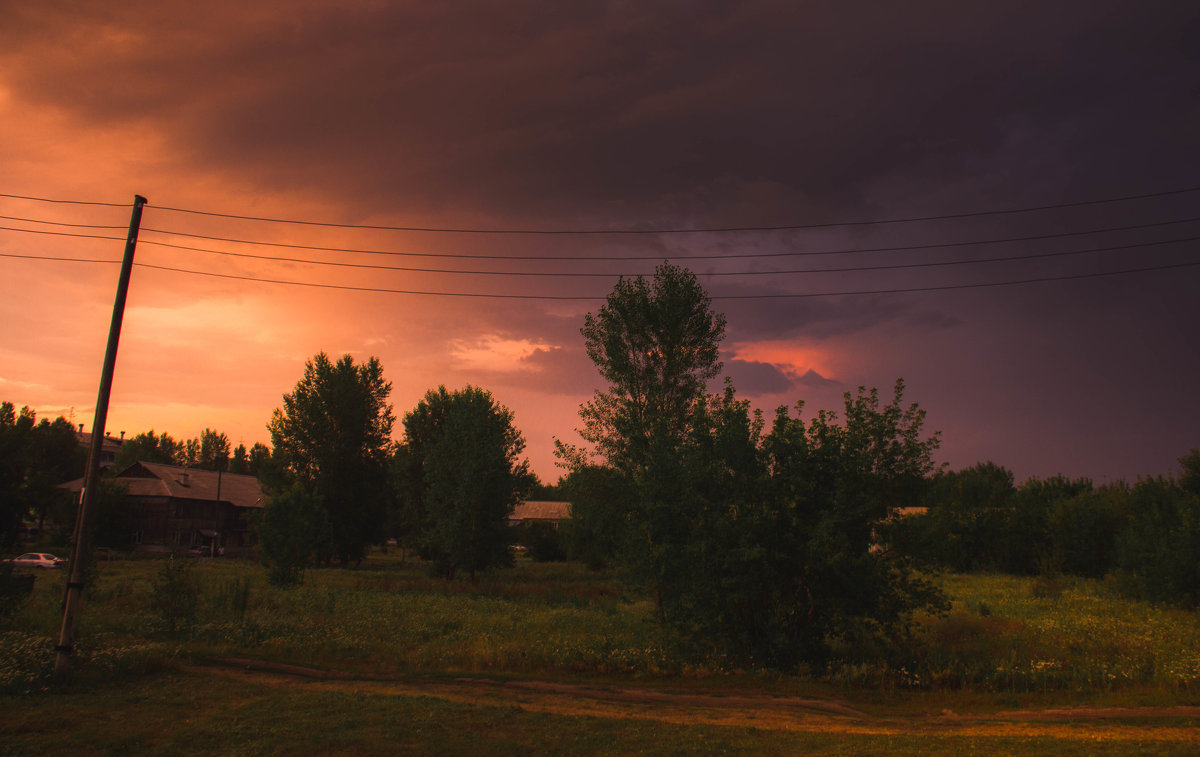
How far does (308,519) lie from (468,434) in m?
10.8

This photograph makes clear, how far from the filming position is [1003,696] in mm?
13992

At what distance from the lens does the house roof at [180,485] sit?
6356cm

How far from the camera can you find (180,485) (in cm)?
6712

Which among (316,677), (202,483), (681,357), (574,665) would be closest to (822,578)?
(574,665)

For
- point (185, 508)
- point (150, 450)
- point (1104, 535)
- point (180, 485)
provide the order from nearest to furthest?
point (1104, 535) < point (185, 508) < point (180, 485) < point (150, 450)

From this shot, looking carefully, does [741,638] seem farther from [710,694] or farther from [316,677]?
[316,677]

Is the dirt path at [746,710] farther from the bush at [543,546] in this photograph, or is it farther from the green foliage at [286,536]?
the bush at [543,546]

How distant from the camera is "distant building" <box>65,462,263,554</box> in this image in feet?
206

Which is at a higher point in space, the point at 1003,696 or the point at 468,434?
the point at 468,434

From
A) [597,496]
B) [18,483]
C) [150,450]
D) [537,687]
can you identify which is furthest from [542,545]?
[150,450]

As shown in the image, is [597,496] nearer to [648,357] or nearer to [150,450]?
[648,357]

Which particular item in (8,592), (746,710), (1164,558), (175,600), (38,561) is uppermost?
(1164,558)

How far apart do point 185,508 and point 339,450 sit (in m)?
21.0

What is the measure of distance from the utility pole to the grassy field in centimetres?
66
